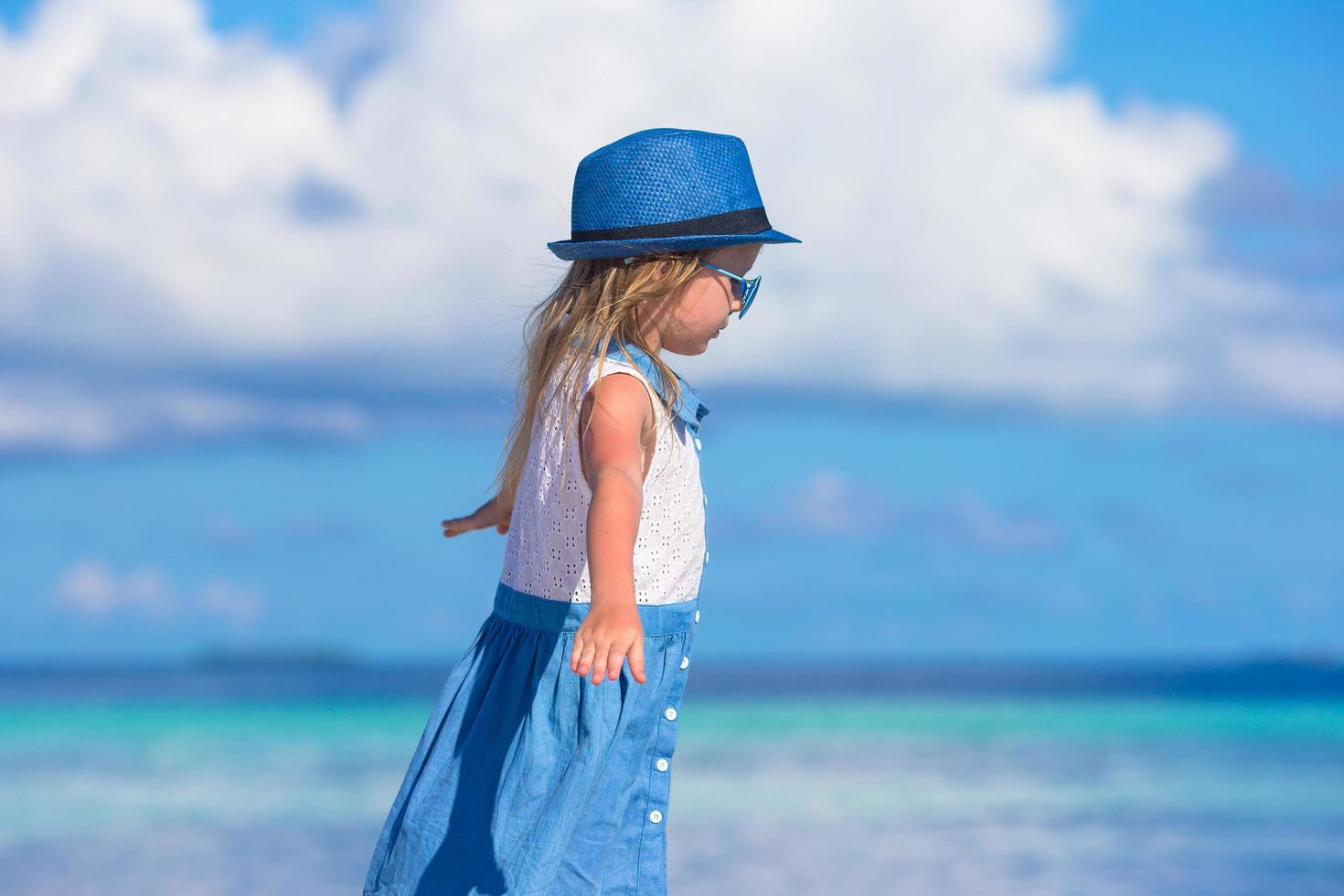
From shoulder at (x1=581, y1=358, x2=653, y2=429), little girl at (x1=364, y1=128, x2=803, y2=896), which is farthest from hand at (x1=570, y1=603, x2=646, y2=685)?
shoulder at (x1=581, y1=358, x2=653, y2=429)

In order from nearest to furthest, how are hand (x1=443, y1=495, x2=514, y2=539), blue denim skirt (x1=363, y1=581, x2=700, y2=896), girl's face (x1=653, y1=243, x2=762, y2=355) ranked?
blue denim skirt (x1=363, y1=581, x2=700, y2=896) → girl's face (x1=653, y1=243, x2=762, y2=355) → hand (x1=443, y1=495, x2=514, y2=539)

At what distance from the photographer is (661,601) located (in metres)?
2.37

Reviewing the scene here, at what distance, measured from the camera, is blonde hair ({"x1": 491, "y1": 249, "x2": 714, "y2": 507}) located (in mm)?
2326

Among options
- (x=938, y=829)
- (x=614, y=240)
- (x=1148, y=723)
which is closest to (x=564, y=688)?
(x=614, y=240)

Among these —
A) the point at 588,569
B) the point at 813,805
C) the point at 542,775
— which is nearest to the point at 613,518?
the point at 588,569

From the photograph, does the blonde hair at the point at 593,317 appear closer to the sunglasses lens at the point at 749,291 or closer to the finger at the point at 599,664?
the sunglasses lens at the point at 749,291

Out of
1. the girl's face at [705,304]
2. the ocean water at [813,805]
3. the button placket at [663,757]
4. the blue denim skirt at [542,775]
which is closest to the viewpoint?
the blue denim skirt at [542,775]

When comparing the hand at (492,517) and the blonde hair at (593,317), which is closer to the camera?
the blonde hair at (593,317)

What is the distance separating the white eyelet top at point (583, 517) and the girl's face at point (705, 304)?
146mm

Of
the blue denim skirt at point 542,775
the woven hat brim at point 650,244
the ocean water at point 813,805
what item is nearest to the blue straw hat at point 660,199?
the woven hat brim at point 650,244

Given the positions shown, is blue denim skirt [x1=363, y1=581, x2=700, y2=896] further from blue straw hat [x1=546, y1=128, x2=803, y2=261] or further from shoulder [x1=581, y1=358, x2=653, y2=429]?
blue straw hat [x1=546, y1=128, x2=803, y2=261]

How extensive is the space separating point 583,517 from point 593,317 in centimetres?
33

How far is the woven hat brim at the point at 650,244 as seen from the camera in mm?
2336

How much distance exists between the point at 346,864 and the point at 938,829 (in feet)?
9.88
